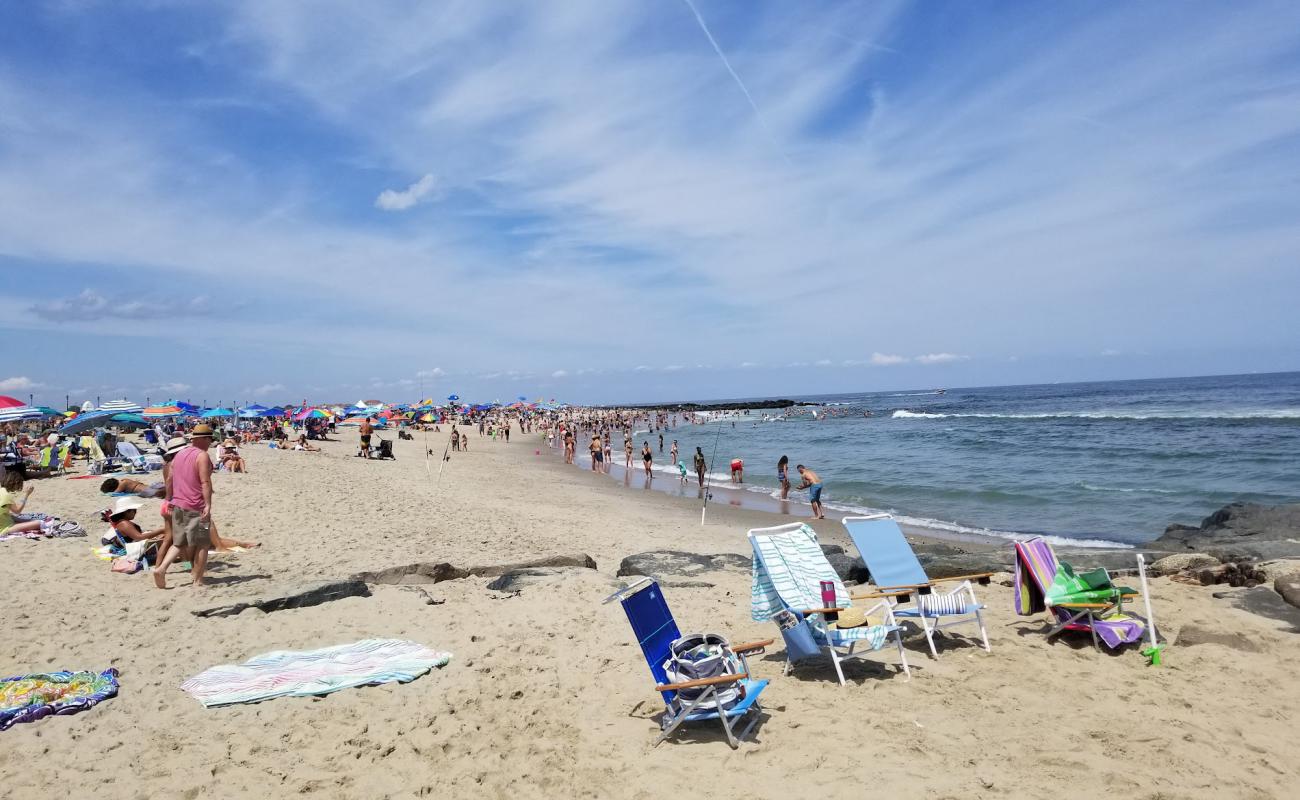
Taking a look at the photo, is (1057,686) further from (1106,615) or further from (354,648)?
(354,648)

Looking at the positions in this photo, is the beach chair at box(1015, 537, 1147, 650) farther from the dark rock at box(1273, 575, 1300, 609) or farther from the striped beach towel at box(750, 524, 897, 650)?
the dark rock at box(1273, 575, 1300, 609)

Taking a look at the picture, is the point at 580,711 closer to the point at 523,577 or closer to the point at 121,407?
the point at 523,577

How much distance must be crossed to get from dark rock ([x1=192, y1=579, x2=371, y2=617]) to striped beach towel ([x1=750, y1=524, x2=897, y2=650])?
3924 mm

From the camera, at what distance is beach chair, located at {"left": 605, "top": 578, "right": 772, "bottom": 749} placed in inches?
161

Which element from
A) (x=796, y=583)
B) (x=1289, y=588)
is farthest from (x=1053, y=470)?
(x=796, y=583)

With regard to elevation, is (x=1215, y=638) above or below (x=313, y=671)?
below

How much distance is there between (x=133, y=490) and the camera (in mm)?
10938

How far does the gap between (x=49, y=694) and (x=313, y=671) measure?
4.66 ft

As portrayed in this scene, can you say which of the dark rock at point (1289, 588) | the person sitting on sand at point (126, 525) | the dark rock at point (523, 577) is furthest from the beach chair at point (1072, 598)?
the person sitting on sand at point (126, 525)

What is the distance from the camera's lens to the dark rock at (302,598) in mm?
6137

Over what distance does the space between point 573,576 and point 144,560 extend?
442cm

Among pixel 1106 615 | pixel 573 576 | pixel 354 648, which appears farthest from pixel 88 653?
pixel 1106 615

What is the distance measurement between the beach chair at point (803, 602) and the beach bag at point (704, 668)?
80cm

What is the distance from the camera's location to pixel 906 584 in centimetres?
589
